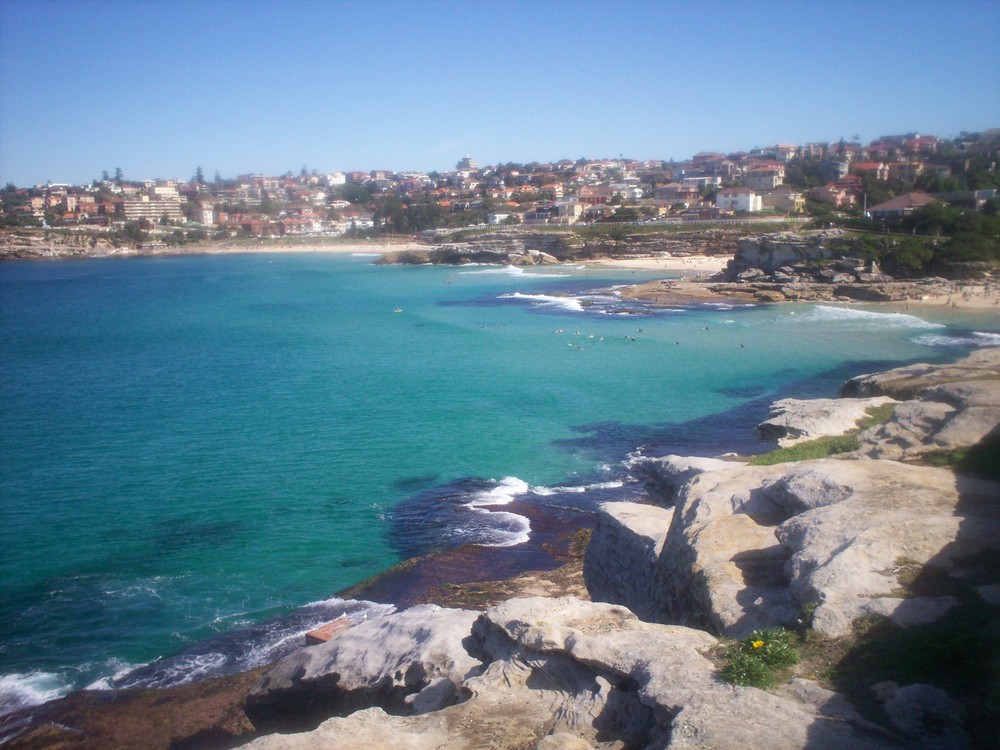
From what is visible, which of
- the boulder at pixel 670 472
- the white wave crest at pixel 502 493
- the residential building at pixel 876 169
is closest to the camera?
the boulder at pixel 670 472

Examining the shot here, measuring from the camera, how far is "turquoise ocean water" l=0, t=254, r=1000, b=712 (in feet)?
51.2

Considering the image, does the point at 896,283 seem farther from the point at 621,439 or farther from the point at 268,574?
the point at 268,574

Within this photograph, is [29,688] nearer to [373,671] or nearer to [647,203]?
[373,671]

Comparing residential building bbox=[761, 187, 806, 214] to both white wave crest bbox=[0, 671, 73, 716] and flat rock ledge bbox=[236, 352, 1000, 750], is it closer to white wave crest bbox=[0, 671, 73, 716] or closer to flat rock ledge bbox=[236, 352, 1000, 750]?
flat rock ledge bbox=[236, 352, 1000, 750]

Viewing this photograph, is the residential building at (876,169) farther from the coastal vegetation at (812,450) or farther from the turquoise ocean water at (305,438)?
the coastal vegetation at (812,450)

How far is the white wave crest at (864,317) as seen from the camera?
45.6 m

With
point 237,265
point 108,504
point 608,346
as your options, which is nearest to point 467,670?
point 108,504

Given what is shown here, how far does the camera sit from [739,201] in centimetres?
10725

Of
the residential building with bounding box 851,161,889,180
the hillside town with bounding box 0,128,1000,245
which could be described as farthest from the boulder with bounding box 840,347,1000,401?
the residential building with bounding box 851,161,889,180

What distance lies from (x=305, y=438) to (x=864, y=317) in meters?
37.8

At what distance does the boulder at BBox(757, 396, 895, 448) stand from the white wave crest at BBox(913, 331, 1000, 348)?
67.6 feet

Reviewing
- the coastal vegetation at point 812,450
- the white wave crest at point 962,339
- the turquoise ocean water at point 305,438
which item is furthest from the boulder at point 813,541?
the white wave crest at point 962,339

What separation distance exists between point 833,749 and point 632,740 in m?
1.82

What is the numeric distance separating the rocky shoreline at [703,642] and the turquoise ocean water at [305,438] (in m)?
2.57
